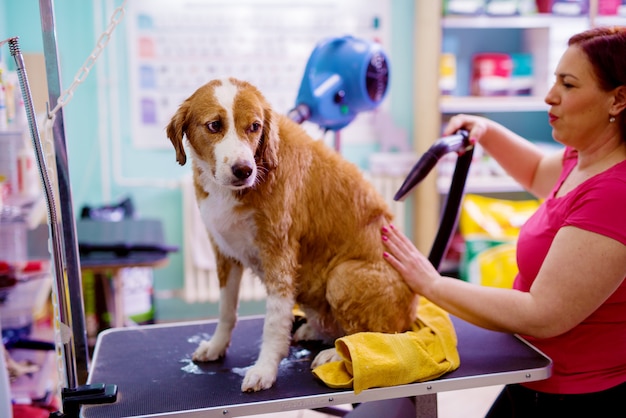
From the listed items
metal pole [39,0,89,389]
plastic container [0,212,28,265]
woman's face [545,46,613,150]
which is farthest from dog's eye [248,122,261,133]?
plastic container [0,212,28,265]

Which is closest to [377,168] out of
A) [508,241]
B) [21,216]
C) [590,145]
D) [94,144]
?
[508,241]

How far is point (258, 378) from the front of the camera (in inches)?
53.1

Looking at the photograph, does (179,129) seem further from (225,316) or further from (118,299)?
(118,299)

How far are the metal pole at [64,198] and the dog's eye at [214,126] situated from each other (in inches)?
11.3

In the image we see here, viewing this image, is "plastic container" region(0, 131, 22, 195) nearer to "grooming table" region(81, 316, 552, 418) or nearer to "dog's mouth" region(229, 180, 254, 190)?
"grooming table" region(81, 316, 552, 418)

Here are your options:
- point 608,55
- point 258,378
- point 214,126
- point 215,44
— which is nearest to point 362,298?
point 258,378

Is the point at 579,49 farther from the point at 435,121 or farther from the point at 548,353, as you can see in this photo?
the point at 435,121

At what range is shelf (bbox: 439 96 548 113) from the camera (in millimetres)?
3640

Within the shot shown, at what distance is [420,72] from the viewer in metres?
3.74

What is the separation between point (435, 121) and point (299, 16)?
942 millimetres

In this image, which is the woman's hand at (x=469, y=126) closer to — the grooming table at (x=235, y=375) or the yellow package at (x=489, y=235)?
the grooming table at (x=235, y=375)

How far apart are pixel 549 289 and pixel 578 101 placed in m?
0.42

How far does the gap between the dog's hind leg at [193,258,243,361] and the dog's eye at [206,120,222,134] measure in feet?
1.26

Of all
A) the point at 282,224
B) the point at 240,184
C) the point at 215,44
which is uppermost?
the point at 215,44
